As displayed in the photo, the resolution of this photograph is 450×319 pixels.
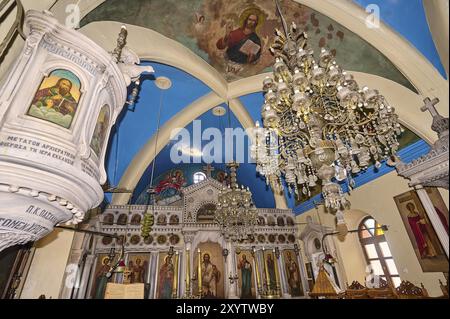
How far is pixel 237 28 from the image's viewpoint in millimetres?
5488

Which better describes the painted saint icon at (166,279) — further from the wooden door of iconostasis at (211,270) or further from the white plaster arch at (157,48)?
the white plaster arch at (157,48)

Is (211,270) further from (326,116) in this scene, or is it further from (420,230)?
(326,116)

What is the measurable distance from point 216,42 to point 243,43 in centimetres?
78

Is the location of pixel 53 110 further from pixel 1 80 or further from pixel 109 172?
pixel 109 172

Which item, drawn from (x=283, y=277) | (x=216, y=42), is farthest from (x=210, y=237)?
(x=216, y=42)

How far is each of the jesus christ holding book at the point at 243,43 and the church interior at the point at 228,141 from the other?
37mm

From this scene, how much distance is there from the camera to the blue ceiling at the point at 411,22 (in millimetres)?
3094

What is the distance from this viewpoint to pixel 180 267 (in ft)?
23.5

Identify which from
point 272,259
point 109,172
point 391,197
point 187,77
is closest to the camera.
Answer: point 391,197

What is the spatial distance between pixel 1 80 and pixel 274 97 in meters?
3.82

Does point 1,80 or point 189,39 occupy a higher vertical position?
point 189,39

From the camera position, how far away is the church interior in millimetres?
1972
